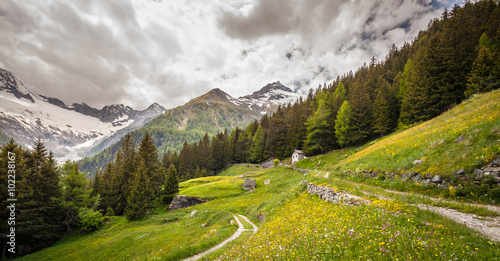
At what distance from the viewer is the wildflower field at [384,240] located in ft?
17.8

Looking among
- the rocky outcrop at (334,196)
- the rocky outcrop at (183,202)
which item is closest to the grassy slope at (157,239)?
the rocky outcrop at (334,196)

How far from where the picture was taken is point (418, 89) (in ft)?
140

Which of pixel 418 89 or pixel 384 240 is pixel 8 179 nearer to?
pixel 384 240

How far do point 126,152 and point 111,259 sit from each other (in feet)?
113

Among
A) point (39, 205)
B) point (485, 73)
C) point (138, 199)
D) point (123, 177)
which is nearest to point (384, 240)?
point (138, 199)

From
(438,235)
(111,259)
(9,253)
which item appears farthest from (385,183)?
(9,253)

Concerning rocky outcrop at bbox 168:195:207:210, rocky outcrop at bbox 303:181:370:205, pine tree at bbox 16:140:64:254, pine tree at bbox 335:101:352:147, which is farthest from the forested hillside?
pine tree at bbox 16:140:64:254

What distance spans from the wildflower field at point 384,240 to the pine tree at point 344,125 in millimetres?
48427

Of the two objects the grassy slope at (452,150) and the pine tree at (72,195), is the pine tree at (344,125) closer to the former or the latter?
the grassy slope at (452,150)

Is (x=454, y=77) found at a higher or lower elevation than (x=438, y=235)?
higher

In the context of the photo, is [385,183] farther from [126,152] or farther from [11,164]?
[126,152]

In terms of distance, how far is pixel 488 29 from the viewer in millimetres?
42312

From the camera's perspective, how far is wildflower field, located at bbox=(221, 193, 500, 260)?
5.42m

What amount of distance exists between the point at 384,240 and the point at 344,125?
54215mm
